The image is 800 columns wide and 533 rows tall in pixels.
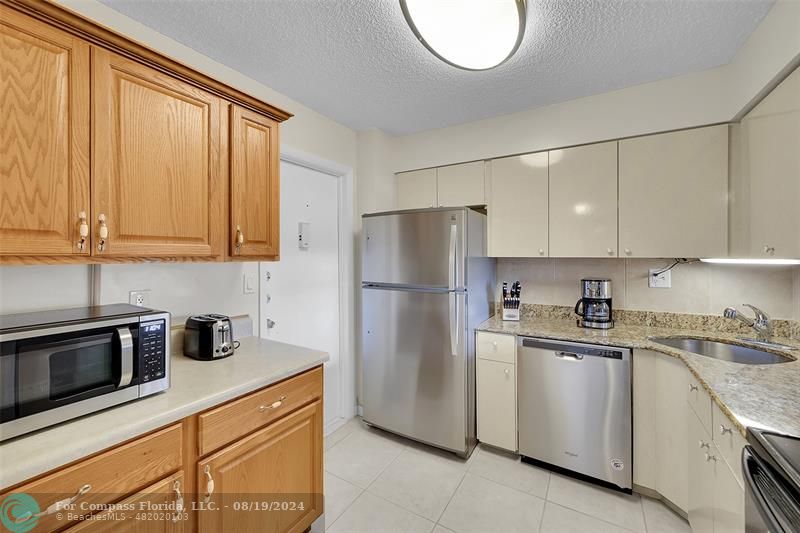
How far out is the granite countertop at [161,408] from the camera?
810mm

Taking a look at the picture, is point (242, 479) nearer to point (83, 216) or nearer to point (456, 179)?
point (83, 216)

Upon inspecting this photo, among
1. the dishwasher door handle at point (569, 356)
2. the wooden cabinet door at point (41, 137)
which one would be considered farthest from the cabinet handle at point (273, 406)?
the dishwasher door handle at point (569, 356)

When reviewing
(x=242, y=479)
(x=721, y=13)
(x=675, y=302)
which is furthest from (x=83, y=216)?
(x=675, y=302)

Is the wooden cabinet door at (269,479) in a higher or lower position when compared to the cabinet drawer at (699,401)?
lower

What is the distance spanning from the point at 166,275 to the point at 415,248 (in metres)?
1.41

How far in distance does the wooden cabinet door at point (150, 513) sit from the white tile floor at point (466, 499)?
29.4 inches

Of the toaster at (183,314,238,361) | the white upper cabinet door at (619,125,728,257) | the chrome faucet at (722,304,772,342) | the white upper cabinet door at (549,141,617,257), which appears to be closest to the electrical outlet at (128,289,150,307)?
the toaster at (183,314,238,361)

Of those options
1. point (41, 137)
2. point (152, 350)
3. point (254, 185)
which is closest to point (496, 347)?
point (254, 185)

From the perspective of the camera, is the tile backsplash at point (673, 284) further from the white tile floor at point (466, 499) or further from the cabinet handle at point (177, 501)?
the cabinet handle at point (177, 501)

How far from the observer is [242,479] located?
124cm

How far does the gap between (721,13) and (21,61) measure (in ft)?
8.47

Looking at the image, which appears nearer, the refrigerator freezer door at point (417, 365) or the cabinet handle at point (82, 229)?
the cabinet handle at point (82, 229)

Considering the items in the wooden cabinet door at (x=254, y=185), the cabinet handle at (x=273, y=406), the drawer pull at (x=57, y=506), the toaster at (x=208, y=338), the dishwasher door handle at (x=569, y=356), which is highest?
the wooden cabinet door at (x=254, y=185)

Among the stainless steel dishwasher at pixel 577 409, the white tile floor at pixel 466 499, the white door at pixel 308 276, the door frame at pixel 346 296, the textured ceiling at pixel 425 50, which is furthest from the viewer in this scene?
the door frame at pixel 346 296
